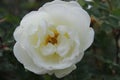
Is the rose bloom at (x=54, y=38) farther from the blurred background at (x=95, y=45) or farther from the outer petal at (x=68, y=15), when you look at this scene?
the blurred background at (x=95, y=45)

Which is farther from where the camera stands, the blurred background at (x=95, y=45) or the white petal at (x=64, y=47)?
the blurred background at (x=95, y=45)

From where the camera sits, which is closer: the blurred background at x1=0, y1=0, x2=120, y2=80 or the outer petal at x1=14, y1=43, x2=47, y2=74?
the outer petal at x1=14, y1=43, x2=47, y2=74

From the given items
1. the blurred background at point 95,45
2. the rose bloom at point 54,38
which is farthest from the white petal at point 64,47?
the blurred background at point 95,45

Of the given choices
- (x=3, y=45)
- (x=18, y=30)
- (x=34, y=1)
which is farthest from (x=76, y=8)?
(x=34, y=1)

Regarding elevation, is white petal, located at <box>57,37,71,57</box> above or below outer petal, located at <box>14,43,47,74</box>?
above

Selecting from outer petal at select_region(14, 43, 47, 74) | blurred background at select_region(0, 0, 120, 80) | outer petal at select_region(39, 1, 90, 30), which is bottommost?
blurred background at select_region(0, 0, 120, 80)

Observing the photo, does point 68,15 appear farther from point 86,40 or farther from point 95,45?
point 95,45

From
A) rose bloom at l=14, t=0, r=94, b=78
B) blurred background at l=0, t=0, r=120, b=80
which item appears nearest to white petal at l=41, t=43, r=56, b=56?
rose bloom at l=14, t=0, r=94, b=78

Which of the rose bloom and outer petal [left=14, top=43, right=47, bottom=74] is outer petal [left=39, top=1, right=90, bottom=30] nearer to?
the rose bloom
